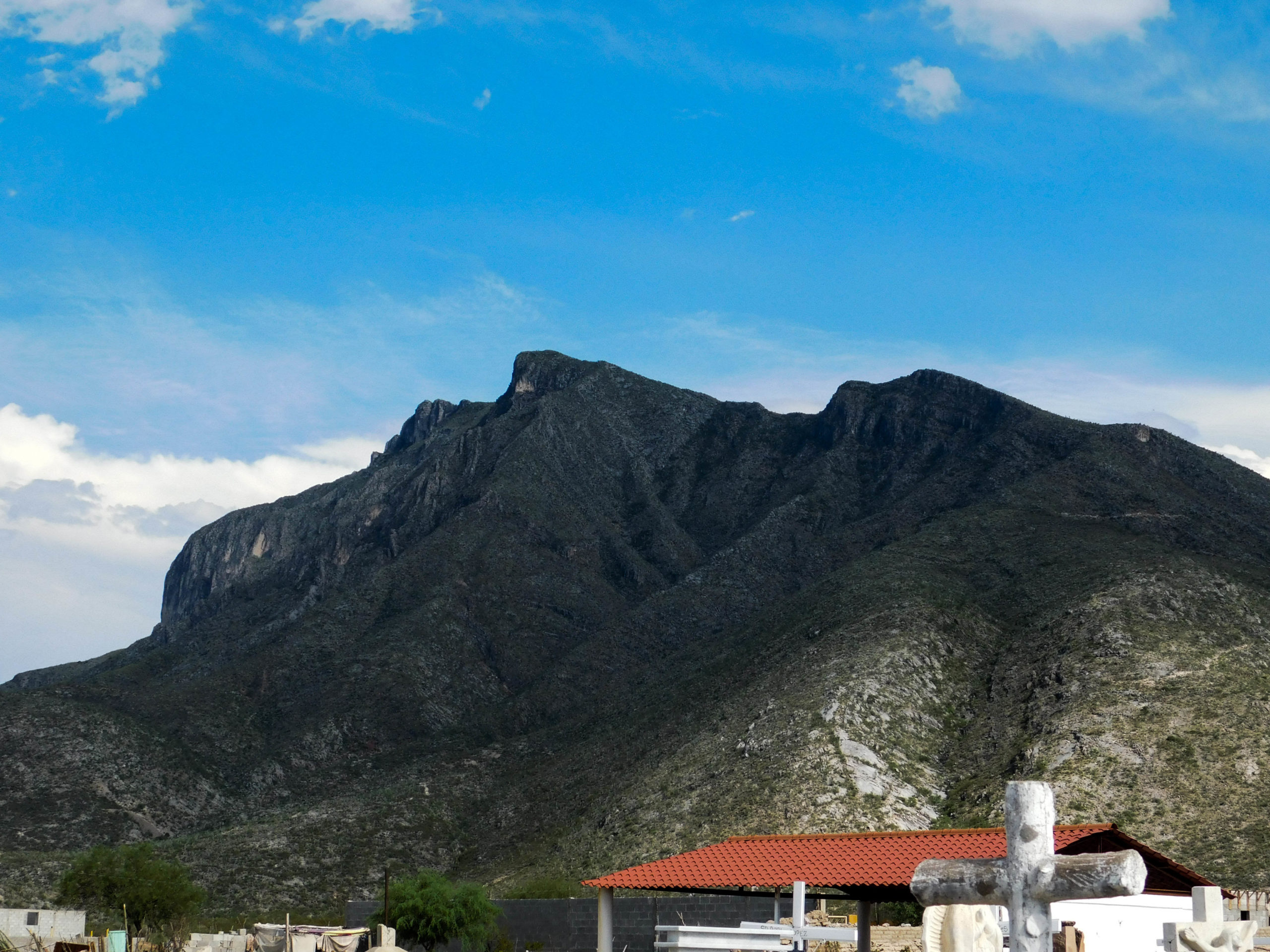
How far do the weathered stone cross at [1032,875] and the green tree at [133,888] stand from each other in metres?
51.2

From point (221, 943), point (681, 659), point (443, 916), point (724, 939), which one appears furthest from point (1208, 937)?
point (681, 659)

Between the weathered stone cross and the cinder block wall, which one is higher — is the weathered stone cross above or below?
above

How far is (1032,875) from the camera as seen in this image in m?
8.09

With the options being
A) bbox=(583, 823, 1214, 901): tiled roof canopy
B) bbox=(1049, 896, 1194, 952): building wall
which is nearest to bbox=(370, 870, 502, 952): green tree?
bbox=(583, 823, 1214, 901): tiled roof canopy

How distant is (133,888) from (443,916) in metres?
20.0

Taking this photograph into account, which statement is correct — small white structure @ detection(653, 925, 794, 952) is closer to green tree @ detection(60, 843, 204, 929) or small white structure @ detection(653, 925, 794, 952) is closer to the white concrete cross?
the white concrete cross

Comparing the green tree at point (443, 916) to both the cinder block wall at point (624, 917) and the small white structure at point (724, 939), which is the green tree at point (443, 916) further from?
the small white structure at point (724, 939)

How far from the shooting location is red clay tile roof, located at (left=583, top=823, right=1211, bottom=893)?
23.2 metres

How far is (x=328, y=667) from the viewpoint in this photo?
97500 mm

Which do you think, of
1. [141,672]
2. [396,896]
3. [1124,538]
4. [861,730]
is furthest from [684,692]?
[141,672]

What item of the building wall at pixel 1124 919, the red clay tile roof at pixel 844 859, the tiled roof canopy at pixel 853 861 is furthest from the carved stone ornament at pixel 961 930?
the building wall at pixel 1124 919

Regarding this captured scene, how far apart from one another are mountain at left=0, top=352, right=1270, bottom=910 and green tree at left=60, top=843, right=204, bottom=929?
767cm

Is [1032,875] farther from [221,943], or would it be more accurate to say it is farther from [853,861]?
[221,943]

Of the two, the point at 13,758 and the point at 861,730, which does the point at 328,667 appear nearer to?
the point at 13,758
